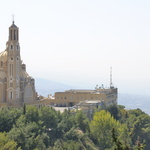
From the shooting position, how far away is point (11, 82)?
284 ft

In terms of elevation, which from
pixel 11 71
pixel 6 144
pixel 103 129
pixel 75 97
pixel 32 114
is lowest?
pixel 6 144

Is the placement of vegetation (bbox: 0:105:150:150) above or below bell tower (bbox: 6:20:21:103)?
below

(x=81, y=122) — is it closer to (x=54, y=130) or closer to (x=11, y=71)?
(x=54, y=130)

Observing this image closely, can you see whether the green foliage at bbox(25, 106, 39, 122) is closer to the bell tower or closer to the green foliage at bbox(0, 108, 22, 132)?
the green foliage at bbox(0, 108, 22, 132)

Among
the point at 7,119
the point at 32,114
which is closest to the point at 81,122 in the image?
the point at 32,114

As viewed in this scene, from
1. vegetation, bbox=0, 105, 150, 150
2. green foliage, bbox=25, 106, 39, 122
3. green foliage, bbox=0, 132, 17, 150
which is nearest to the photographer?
green foliage, bbox=0, 132, 17, 150

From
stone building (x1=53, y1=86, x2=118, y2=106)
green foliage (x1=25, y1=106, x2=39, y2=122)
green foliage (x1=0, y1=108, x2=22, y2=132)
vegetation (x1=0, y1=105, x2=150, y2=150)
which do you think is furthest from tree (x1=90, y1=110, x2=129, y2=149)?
stone building (x1=53, y1=86, x2=118, y2=106)

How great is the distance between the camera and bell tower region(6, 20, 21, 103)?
86312mm

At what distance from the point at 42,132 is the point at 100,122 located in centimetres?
1267

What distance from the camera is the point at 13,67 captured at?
86375 millimetres

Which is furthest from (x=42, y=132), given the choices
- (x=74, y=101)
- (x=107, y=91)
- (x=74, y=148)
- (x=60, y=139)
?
(x=107, y=91)

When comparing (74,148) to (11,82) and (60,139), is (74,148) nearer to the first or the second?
(60,139)

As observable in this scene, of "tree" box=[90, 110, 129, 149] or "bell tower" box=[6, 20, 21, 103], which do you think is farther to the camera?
"bell tower" box=[6, 20, 21, 103]

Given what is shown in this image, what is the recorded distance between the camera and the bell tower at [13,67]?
3398 inches
